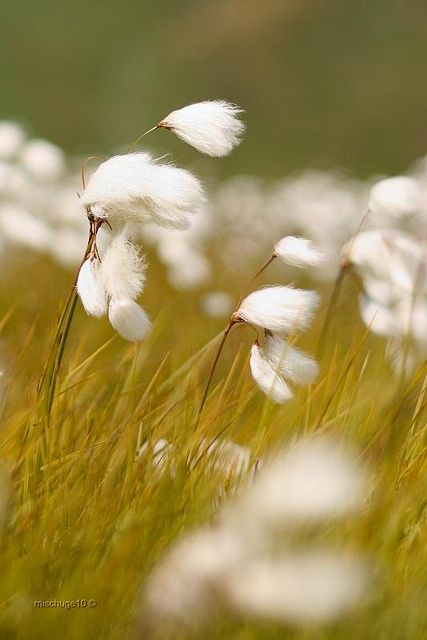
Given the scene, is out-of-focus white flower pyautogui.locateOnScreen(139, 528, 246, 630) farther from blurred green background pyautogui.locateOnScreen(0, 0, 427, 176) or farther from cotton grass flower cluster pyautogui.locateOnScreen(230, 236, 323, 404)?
blurred green background pyautogui.locateOnScreen(0, 0, 427, 176)

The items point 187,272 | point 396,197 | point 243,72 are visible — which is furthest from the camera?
point 243,72

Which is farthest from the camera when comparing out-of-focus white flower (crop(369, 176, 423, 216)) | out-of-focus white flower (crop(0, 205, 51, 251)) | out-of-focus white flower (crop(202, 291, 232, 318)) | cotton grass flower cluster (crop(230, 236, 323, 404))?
out-of-focus white flower (crop(202, 291, 232, 318))

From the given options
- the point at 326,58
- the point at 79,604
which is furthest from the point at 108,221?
the point at 326,58

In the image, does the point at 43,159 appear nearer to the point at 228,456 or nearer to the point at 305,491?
the point at 228,456

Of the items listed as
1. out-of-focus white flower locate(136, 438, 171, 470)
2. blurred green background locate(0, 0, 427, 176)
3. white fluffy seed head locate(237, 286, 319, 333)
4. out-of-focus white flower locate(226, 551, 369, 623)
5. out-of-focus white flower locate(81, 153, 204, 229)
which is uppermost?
out-of-focus white flower locate(81, 153, 204, 229)

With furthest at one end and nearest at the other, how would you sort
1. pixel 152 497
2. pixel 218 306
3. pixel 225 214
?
1. pixel 225 214
2. pixel 218 306
3. pixel 152 497

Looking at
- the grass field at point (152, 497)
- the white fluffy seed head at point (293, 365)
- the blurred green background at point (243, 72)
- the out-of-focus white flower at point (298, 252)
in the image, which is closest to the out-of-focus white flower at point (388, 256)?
the grass field at point (152, 497)

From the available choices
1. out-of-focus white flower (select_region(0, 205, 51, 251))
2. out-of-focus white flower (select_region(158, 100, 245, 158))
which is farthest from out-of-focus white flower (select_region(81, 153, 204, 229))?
out-of-focus white flower (select_region(0, 205, 51, 251))

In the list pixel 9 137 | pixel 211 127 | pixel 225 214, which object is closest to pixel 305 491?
pixel 211 127
